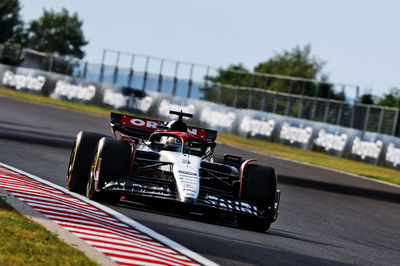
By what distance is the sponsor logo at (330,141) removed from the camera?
1254 inches

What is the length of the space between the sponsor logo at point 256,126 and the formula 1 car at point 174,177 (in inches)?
901

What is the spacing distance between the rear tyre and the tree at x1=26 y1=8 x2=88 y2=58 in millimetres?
Answer: 118679

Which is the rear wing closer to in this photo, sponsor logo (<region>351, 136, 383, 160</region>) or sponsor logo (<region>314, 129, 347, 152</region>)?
sponsor logo (<region>351, 136, 383, 160</region>)

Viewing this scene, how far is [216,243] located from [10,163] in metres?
6.13

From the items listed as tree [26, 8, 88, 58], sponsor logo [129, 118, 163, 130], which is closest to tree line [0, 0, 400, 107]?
tree [26, 8, 88, 58]

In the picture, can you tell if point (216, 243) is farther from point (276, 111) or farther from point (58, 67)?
point (58, 67)

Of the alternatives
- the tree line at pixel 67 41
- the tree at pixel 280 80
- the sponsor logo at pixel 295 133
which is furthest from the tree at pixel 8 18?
the sponsor logo at pixel 295 133

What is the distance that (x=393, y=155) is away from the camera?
29.0 metres

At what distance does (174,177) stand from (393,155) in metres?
19.0

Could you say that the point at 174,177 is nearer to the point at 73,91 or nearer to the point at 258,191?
the point at 258,191

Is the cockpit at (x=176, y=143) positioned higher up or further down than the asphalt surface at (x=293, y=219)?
higher up

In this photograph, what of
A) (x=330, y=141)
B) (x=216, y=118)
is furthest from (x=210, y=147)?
(x=216, y=118)

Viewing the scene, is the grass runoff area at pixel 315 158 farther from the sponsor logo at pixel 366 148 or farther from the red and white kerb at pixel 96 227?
the red and white kerb at pixel 96 227

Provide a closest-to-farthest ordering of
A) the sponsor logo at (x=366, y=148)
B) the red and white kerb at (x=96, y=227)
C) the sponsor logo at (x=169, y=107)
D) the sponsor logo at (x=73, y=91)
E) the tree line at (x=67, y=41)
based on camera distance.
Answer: the red and white kerb at (x=96, y=227) → the sponsor logo at (x=366, y=148) → the sponsor logo at (x=169, y=107) → the sponsor logo at (x=73, y=91) → the tree line at (x=67, y=41)
